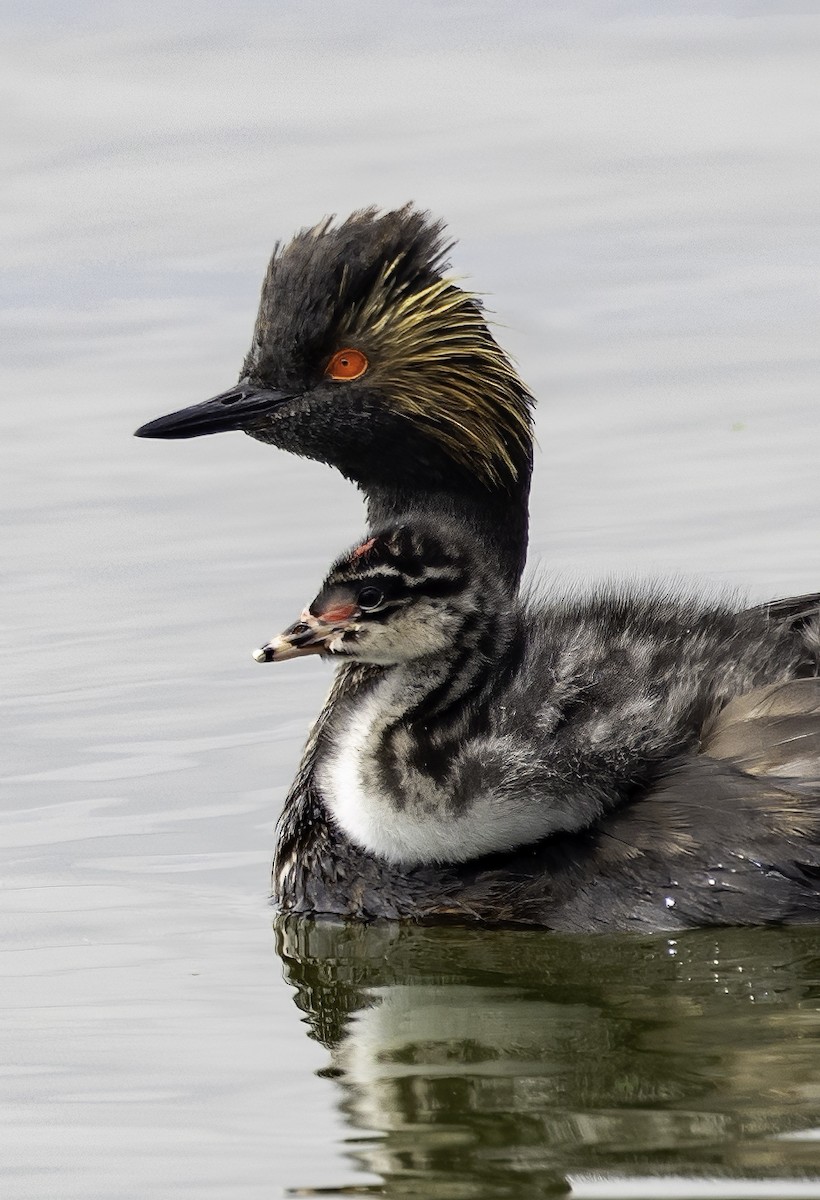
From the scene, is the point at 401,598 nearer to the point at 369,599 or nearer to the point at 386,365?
the point at 369,599

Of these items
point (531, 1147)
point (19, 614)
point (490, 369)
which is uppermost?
point (490, 369)

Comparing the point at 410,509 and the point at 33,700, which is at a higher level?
the point at 410,509

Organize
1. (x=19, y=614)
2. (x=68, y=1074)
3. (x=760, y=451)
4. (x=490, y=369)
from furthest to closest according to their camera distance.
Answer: (x=760, y=451), (x=19, y=614), (x=490, y=369), (x=68, y=1074)

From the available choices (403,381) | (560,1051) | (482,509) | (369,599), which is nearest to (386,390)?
(403,381)

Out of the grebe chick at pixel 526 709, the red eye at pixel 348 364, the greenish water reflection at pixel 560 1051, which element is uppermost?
the red eye at pixel 348 364

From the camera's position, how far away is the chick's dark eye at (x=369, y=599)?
8.20 metres

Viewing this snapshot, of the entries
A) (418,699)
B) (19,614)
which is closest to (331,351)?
(418,699)

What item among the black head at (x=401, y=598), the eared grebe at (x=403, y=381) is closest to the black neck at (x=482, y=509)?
the eared grebe at (x=403, y=381)

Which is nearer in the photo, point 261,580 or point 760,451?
point 261,580

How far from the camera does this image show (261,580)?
1116 centimetres

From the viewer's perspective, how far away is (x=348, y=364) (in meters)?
9.30

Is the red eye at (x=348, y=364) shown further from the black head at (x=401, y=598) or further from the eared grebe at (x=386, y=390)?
the black head at (x=401, y=598)

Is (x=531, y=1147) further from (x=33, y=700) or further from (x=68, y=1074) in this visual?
(x=33, y=700)

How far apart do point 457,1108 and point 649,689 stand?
63.0 inches
